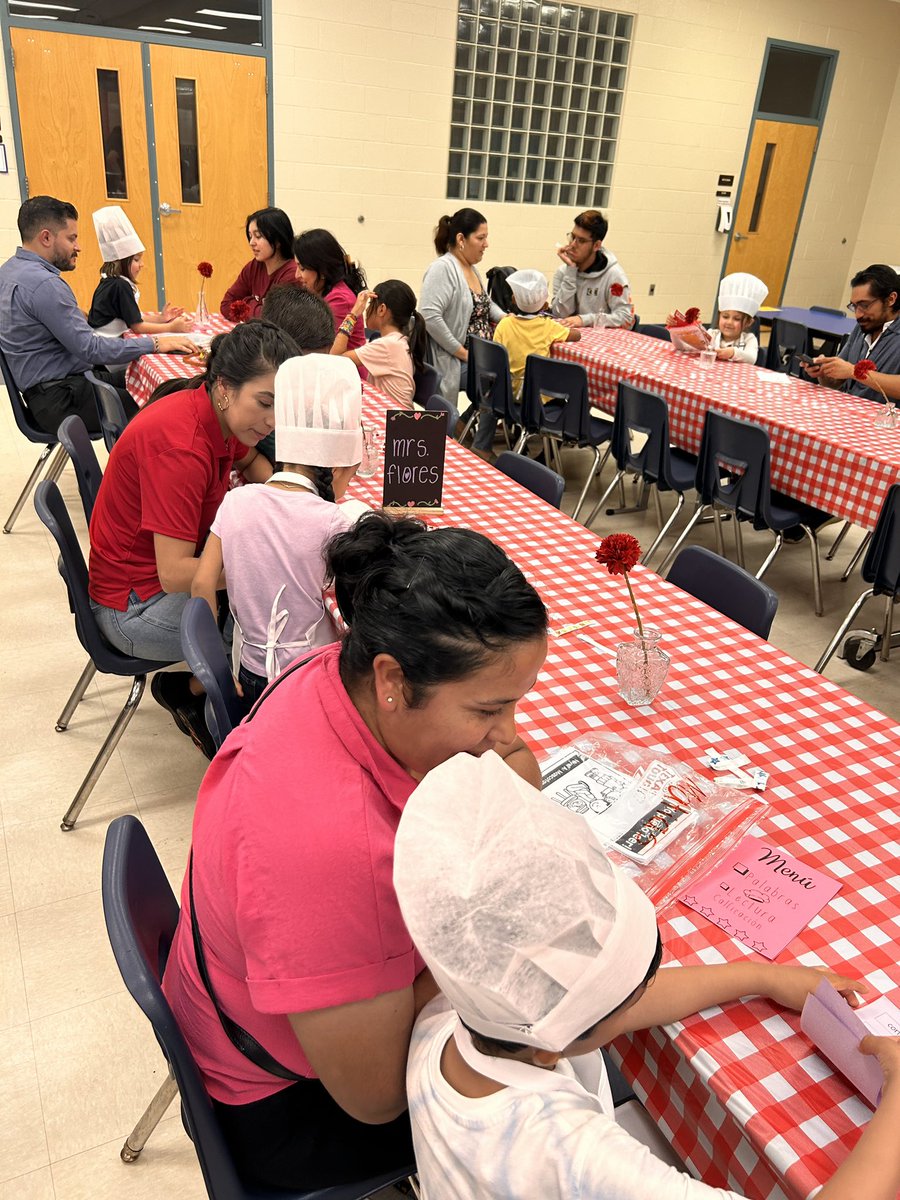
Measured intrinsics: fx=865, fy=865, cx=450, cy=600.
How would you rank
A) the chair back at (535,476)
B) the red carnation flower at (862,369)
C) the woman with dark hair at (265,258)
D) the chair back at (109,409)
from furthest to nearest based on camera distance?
the woman with dark hair at (265,258), the red carnation flower at (862,369), the chair back at (109,409), the chair back at (535,476)

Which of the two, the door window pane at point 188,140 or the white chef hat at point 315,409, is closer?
the white chef hat at point 315,409

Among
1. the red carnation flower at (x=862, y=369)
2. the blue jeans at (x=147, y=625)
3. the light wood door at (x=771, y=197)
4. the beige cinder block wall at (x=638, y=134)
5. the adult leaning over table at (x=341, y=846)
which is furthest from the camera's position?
the light wood door at (x=771, y=197)

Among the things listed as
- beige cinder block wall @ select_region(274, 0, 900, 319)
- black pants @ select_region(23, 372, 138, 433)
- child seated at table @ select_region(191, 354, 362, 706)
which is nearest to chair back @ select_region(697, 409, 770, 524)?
child seated at table @ select_region(191, 354, 362, 706)

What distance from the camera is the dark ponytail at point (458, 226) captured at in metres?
4.70

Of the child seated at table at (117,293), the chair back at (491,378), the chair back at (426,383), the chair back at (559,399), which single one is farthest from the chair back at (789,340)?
the child seated at table at (117,293)

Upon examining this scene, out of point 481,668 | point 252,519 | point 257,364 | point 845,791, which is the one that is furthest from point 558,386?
point 481,668

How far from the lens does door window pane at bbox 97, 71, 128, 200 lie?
6191mm

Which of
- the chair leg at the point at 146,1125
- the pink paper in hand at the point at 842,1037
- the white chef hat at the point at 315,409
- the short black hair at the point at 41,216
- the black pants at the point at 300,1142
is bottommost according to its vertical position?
the chair leg at the point at 146,1125

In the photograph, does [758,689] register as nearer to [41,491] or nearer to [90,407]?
[41,491]

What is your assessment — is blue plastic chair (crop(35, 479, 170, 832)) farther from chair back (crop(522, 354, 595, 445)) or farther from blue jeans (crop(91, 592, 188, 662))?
chair back (crop(522, 354, 595, 445))

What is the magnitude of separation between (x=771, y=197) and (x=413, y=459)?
8.53 metres

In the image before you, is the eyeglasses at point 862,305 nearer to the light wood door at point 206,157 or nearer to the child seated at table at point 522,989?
the child seated at table at point 522,989

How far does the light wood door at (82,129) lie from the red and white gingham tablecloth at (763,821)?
17.6 ft

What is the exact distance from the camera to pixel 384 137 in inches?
278
